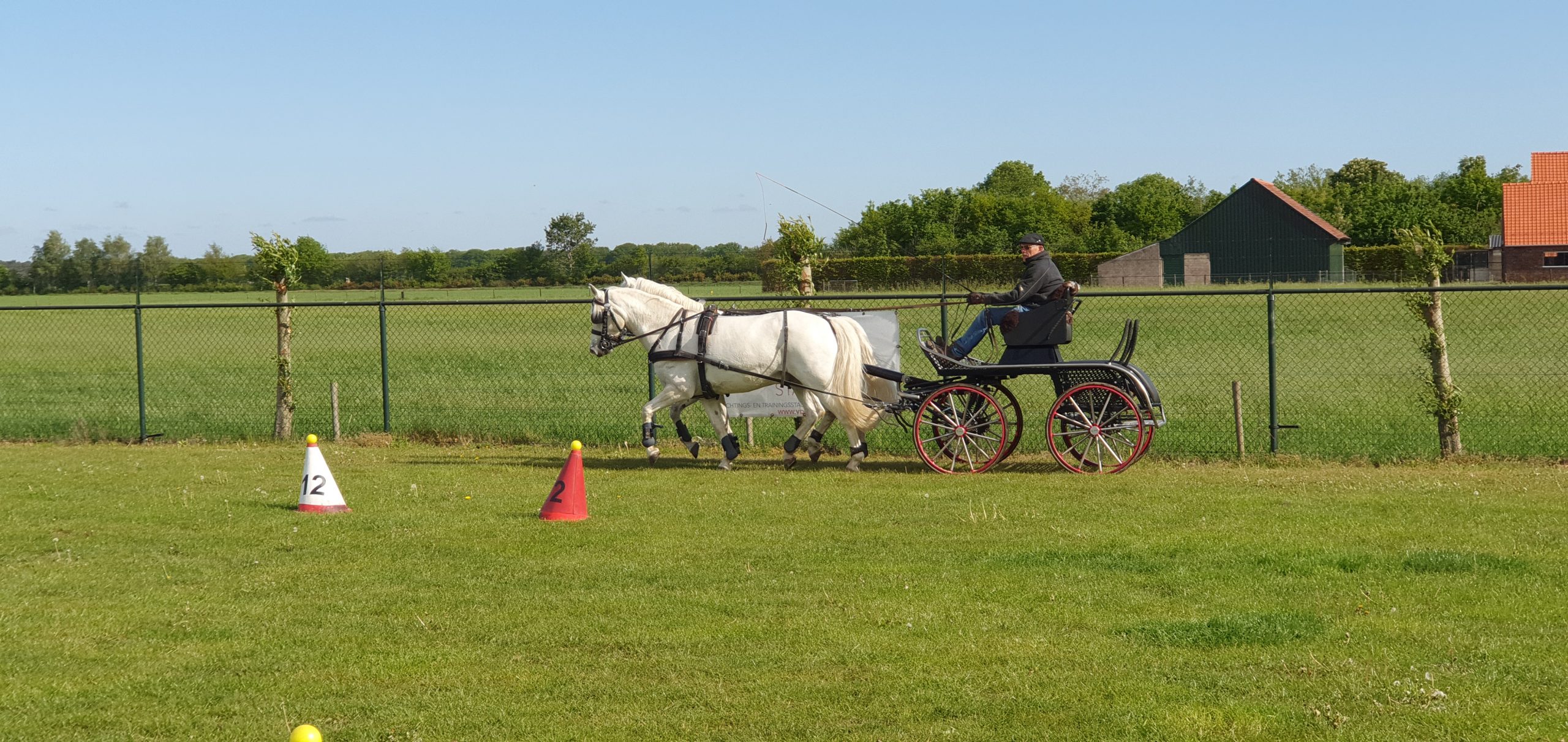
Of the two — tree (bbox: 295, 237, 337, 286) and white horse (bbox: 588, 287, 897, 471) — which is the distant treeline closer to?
tree (bbox: 295, 237, 337, 286)

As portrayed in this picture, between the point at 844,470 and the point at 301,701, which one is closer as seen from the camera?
the point at 301,701

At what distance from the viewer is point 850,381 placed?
40.0 feet

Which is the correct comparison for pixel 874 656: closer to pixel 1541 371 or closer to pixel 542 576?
pixel 542 576

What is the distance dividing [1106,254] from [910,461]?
47.5 meters

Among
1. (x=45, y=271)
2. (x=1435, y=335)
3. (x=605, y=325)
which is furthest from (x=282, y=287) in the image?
(x=45, y=271)

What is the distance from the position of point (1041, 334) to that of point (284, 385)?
9723mm

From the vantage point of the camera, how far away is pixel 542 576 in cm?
778

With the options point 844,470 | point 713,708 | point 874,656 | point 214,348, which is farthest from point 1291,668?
point 214,348

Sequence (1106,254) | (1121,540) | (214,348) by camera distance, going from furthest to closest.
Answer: (1106,254)
(214,348)
(1121,540)

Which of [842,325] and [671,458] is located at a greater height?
[842,325]

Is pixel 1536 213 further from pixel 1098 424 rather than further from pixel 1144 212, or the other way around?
pixel 1098 424

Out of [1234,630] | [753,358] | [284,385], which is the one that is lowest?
[1234,630]

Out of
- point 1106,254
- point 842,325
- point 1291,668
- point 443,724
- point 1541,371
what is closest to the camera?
point 443,724

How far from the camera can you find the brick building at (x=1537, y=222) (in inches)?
2237
